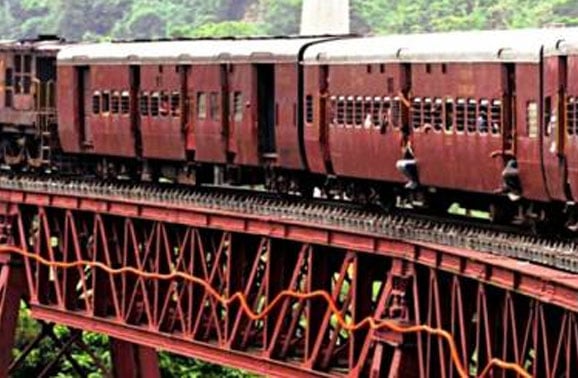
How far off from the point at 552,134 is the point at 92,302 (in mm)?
15335

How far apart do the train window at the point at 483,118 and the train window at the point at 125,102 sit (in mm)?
13806

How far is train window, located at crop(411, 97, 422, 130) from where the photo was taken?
1523 inches

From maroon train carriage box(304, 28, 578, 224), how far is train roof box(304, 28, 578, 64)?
0.03 meters

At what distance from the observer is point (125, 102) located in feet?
162

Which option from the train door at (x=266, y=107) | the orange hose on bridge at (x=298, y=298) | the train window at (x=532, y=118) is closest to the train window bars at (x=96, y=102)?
the orange hose on bridge at (x=298, y=298)

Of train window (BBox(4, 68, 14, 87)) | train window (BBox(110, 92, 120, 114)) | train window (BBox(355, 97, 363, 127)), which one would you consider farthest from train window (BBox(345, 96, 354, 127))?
train window (BBox(4, 68, 14, 87))

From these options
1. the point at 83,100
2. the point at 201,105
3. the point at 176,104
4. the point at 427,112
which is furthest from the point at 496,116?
the point at 83,100

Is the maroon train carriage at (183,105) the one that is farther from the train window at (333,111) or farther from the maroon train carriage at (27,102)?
the train window at (333,111)

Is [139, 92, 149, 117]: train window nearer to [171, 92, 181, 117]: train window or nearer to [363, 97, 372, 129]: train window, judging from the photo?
[171, 92, 181, 117]: train window

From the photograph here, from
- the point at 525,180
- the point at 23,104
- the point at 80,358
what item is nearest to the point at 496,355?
the point at 525,180

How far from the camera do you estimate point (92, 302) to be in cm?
4731

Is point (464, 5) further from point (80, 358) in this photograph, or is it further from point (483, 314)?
point (483, 314)

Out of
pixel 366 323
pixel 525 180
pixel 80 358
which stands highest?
pixel 525 180

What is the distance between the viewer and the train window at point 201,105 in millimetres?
46219
